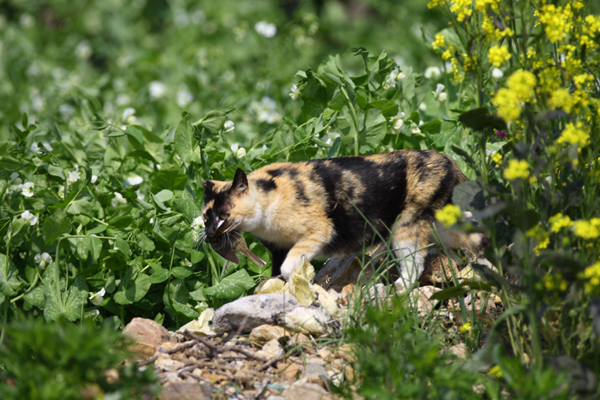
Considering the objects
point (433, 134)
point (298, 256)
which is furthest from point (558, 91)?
point (433, 134)

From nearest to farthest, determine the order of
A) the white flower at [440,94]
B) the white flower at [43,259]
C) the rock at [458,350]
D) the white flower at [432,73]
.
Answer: the rock at [458,350] → the white flower at [43,259] → the white flower at [440,94] → the white flower at [432,73]

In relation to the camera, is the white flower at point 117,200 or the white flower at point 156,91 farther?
the white flower at point 156,91

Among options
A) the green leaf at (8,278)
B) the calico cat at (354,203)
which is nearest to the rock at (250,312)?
the calico cat at (354,203)

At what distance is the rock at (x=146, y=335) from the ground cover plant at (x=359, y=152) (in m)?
0.28

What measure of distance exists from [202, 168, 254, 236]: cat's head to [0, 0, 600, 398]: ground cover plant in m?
0.18

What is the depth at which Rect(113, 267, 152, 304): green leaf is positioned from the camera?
2955 millimetres

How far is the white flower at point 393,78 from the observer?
3.54 m

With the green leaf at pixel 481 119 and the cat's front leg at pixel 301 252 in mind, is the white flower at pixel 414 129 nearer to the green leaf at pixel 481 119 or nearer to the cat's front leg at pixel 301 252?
the cat's front leg at pixel 301 252

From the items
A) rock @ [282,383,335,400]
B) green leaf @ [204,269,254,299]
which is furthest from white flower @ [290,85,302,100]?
rock @ [282,383,335,400]

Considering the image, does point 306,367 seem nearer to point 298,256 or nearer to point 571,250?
point 298,256

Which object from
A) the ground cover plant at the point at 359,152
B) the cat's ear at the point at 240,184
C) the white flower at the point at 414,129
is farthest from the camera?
the white flower at the point at 414,129

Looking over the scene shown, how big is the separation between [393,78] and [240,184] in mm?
1250

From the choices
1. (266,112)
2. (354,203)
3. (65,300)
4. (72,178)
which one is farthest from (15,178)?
(266,112)

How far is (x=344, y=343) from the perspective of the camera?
2443 mm
